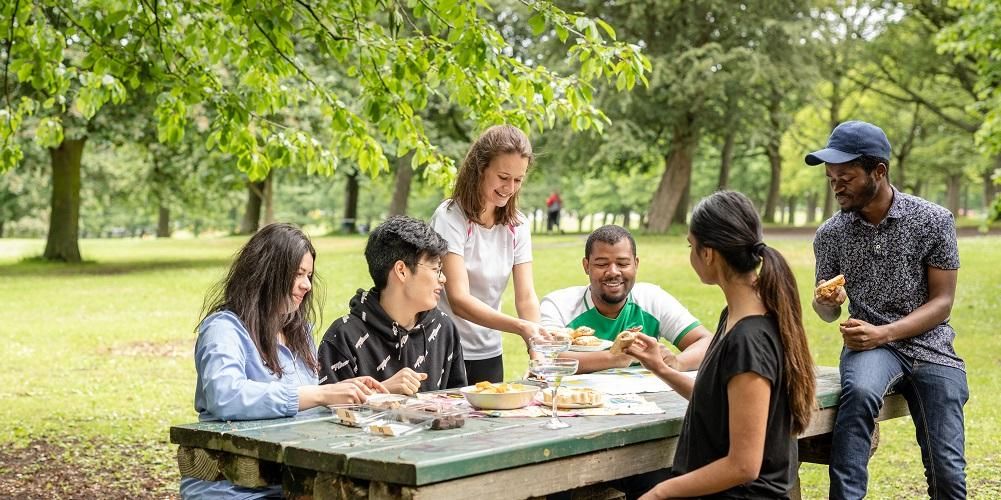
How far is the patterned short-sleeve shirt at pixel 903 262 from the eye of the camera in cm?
461

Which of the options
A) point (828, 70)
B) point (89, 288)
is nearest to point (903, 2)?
point (828, 70)

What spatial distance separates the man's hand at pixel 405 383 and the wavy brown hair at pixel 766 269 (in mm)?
1136

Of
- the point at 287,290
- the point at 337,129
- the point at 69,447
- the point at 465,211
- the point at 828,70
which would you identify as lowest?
the point at 69,447

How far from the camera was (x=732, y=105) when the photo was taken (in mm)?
25797

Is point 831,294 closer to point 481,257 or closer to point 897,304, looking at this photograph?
point 897,304

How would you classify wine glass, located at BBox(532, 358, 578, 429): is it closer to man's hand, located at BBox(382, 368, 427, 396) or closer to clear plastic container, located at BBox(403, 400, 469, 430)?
clear plastic container, located at BBox(403, 400, 469, 430)

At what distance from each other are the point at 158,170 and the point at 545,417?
23366 mm

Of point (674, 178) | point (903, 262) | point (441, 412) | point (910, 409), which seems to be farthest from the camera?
point (674, 178)

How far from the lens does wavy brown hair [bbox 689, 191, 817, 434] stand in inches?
134

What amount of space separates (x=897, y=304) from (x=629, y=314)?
1.20 meters

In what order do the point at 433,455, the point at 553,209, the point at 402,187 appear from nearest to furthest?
the point at 433,455
the point at 402,187
the point at 553,209

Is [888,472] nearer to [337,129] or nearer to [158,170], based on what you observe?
[337,129]

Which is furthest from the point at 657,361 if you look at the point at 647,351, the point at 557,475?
the point at 557,475

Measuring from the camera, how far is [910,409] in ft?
15.6
